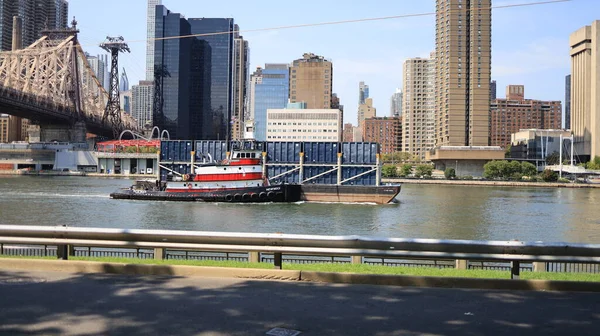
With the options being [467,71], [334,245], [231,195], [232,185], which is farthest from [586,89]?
[334,245]

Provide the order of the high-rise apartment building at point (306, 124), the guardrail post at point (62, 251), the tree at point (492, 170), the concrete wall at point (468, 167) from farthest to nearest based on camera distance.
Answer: the high-rise apartment building at point (306, 124) → the concrete wall at point (468, 167) → the tree at point (492, 170) → the guardrail post at point (62, 251)

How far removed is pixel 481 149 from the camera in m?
145

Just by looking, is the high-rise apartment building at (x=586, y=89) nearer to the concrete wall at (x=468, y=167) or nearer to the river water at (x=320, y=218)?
the concrete wall at (x=468, y=167)

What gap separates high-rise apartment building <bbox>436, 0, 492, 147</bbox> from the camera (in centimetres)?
14688

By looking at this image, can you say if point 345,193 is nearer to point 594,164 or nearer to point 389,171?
point 389,171

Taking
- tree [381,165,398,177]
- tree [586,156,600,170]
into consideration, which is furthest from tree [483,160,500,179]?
tree [586,156,600,170]

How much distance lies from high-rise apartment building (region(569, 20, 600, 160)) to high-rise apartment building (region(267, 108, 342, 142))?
69748 millimetres

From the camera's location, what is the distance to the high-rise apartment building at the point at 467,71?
482 ft

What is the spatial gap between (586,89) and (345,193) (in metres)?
133

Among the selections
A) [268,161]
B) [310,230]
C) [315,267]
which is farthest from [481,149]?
[315,267]

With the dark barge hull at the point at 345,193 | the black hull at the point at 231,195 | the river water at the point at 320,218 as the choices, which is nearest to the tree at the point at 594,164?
the river water at the point at 320,218

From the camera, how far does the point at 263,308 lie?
7621 millimetres

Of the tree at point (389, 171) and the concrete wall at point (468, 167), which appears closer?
the tree at point (389, 171)

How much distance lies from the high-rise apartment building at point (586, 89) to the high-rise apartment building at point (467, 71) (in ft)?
107
